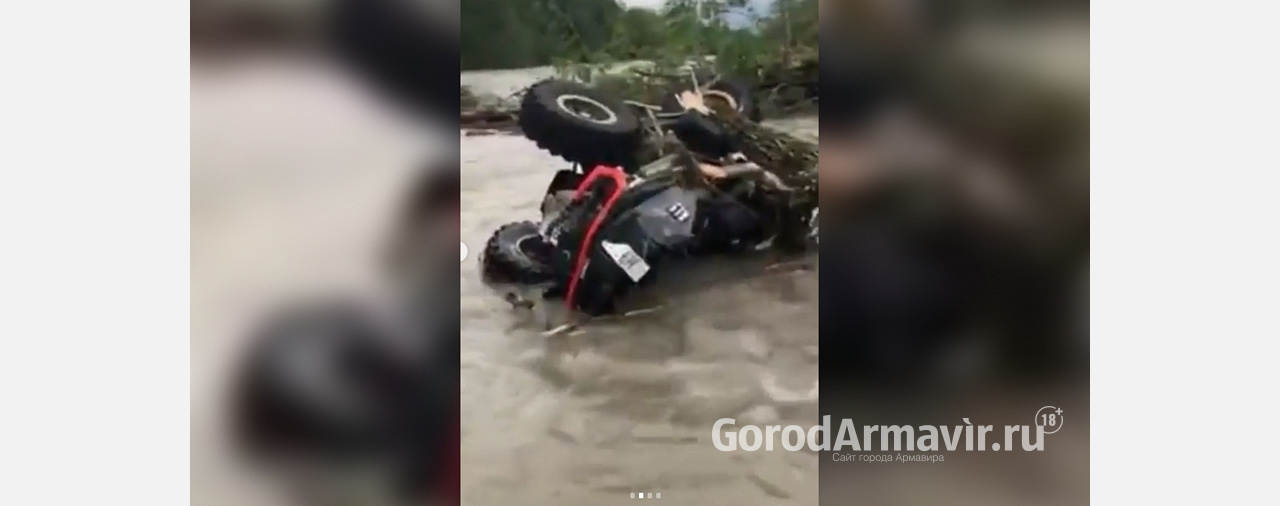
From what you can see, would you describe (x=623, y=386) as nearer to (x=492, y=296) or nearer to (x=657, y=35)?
(x=492, y=296)

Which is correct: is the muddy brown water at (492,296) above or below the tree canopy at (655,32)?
below

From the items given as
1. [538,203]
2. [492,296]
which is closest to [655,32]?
[538,203]

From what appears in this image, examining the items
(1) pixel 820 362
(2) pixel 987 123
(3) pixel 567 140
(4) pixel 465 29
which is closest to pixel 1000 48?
(2) pixel 987 123

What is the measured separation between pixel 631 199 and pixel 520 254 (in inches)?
6.7

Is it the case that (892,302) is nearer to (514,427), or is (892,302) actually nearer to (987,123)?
(987,123)

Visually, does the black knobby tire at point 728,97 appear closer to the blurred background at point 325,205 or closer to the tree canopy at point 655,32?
the tree canopy at point 655,32

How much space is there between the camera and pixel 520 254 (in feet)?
4.04

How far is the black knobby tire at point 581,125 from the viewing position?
1.23 meters

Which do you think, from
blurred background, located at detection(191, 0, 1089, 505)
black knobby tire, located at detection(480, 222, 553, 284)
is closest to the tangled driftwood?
blurred background, located at detection(191, 0, 1089, 505)

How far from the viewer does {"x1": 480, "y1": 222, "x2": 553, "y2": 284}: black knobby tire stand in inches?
48.5

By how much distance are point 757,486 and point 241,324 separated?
29.4 inches

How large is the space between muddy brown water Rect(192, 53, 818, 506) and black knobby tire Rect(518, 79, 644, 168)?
1.2 inches

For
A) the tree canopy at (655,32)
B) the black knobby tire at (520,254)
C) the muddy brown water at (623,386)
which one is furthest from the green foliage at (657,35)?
the black knobby tire at (520,254)

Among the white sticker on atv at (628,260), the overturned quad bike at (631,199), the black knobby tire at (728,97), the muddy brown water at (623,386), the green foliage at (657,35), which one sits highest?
the green foliage at (657,35)
